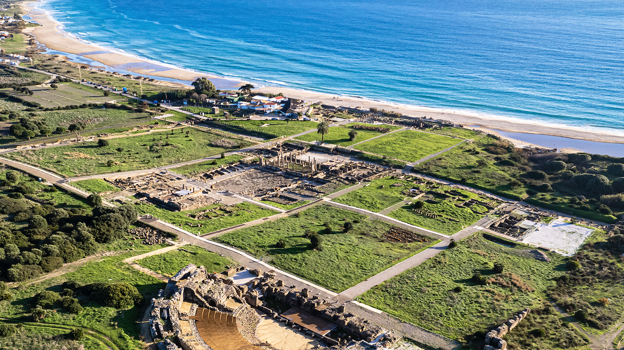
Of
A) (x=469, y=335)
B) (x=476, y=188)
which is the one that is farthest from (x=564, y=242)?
(x=469, y=335)

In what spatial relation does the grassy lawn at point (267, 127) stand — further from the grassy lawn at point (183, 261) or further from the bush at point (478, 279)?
the bush at point (478, 279)

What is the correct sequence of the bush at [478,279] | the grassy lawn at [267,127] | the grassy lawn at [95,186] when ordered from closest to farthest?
1. the bush at [478,279]
2. the grassy lawn at [95,186]
3. the grassy lawn at [267,127]

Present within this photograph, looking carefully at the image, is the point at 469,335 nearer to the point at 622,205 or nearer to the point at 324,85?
the point at 622,205

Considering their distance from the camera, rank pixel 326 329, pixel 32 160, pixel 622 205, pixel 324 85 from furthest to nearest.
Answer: pixel 324 85
pixel 32 160
pixel 622 205
pixel 326 329

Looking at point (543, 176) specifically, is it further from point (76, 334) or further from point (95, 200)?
point (76, 334)

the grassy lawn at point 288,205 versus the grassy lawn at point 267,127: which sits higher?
the grassy lawn at point 267,127

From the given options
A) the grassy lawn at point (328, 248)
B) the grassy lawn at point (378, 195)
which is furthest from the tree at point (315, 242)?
the grassy lawn at point (378, 195)

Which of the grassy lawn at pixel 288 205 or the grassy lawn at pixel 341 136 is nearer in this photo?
the grassy lawn at pixel 288 205
